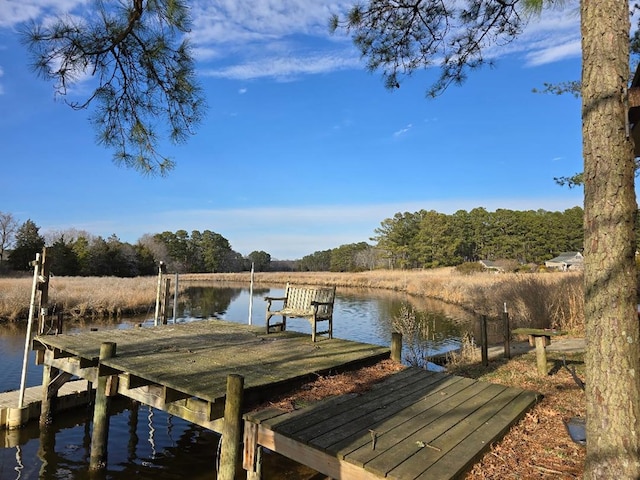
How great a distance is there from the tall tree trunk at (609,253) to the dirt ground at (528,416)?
53cm

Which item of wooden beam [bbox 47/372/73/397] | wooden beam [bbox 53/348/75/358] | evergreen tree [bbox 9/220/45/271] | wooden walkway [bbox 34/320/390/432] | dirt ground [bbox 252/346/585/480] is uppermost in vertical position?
evergreen tree [bbox 9/220/45/271]

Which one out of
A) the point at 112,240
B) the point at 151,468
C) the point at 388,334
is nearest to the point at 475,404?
the point at 151,468

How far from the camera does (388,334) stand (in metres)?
13.3

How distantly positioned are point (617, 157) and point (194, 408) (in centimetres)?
380

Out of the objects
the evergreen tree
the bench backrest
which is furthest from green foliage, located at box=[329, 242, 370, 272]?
the bench backrest

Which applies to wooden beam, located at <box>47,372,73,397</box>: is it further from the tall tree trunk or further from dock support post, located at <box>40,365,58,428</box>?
the tall tree trunk

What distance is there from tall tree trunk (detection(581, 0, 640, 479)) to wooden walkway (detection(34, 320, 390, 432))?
8.67 ft

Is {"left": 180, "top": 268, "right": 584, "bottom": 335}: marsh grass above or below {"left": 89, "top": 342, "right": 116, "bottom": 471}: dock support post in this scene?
above

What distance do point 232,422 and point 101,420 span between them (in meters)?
2.46

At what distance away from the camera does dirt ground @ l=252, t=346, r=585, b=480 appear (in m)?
2.80

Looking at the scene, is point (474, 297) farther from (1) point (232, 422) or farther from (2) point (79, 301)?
→ (1) point (232, 422)

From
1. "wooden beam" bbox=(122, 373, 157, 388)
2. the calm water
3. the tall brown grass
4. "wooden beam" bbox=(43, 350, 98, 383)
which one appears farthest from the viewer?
the tall brown grass

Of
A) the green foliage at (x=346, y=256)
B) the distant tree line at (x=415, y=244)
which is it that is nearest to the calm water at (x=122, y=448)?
the distant tree line at (x=415, y=244)

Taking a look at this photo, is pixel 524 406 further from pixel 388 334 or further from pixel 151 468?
pixel 388 334
